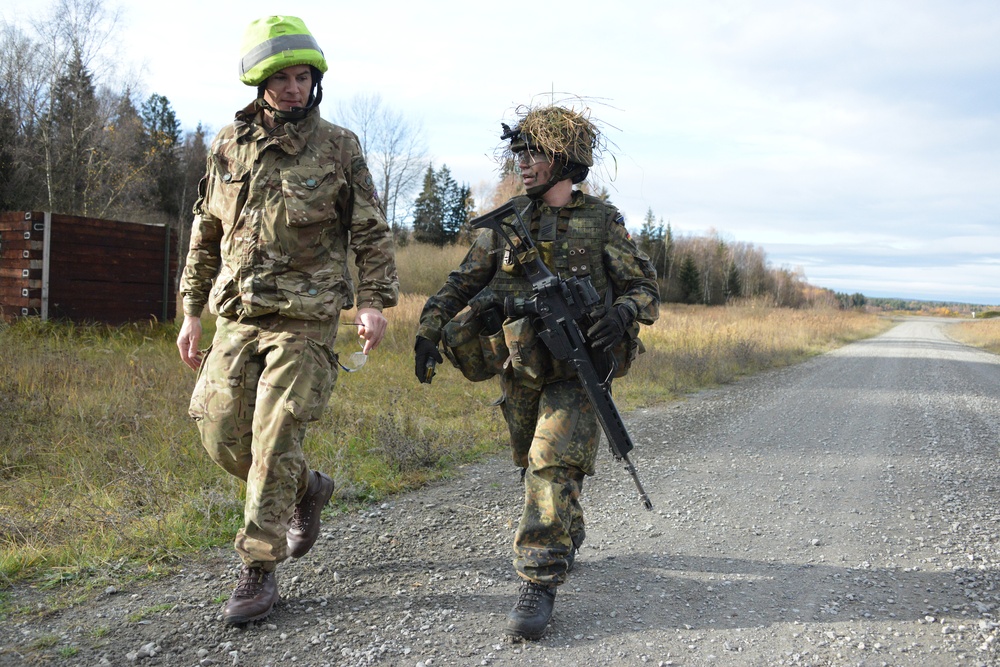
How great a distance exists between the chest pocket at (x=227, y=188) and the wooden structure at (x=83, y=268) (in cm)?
857

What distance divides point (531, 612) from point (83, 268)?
33.4 feet

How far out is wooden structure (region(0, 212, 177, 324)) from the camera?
9.86 metres

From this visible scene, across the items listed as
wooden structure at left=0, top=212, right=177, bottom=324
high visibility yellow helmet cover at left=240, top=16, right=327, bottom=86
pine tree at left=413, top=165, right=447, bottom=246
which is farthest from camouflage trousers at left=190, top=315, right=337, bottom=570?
pine tree at left=413, top=165, right=447, bottom=246

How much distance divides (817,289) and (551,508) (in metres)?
82.8

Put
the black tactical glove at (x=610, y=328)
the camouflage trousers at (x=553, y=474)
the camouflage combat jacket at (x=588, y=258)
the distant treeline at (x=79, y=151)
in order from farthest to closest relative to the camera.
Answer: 1. the distant treeline at (x=79, y=151)
2. the camouflage combat jacket at (x=588, y=258)
3. the black tactical glove at (x=610, y=328)
4. the camouflage trousers at (x=553, y=474)

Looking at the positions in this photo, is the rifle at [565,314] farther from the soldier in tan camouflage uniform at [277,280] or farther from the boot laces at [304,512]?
the boot laces at [304,512]

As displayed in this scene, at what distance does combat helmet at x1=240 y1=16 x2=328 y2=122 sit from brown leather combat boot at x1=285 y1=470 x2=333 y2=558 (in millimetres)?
1655

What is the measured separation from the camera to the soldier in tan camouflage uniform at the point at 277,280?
9.07 ft

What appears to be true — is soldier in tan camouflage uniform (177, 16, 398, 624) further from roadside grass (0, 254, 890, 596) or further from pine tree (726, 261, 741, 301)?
pine tree (726, 261, 741, 301)

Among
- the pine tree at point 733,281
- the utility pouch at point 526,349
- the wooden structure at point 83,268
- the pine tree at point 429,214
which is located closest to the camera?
the utility pouch at point 526,349

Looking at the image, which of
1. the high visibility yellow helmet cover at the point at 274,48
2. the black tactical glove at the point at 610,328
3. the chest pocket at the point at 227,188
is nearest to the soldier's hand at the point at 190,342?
the chest pocket at the point at 227,188

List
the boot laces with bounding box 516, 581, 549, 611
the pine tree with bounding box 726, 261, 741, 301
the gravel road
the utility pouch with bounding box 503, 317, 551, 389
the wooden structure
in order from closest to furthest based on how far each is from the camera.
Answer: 1. the gravel road
2. the boot laces with bounding box 516, 581, 549, 611
3. the utility pouch with bounding box 503, 317, 551, 389
4. the wooden structure
5. the pine tree with bounding box 726, 261, 741, 301

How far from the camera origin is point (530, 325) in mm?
3098

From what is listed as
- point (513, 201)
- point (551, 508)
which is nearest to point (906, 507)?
point (551, 508)
